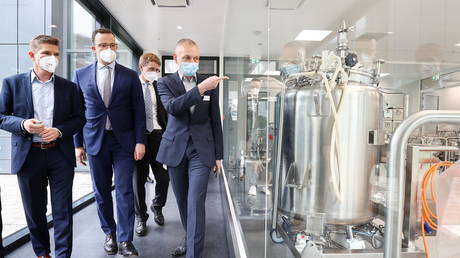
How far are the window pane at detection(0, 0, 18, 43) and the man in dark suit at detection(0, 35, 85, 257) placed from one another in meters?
0.93

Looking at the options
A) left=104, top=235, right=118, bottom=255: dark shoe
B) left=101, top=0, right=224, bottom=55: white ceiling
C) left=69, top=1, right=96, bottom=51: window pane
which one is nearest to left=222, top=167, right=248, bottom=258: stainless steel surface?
left=104, top=235, right=118, bottom=255: dark shoe

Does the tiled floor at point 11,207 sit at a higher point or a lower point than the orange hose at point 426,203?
lower

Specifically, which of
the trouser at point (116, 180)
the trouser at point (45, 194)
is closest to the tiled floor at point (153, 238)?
the trouser at point (116, 180)

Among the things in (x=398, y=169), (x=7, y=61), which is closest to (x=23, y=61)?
(x=7, y=61)

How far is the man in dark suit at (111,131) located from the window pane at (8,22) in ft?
2.99

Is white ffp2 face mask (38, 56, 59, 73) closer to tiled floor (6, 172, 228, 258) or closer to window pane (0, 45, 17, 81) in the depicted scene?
window pane (0, 45, 17, 81)

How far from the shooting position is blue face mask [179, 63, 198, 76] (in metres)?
1.82

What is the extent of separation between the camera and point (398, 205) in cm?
59

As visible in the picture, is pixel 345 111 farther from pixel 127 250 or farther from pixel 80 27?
pixel 80 27

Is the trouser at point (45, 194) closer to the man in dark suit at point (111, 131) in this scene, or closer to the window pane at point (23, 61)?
the man in dark suit at point (111, 131)

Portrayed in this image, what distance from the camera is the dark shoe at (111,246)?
204cm

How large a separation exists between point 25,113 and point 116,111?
50 cm

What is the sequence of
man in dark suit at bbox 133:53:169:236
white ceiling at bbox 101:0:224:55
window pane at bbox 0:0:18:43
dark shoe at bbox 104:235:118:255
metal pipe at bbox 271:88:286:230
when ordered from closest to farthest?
metal pipe at bbox 271:88:286:230
dark shoe at bbox 104:235:118:255
window pane at bbox 0:0:18:43
man in dark suit at bbox 133:53:169:236
white ceiling at bbox 101:0:224:55

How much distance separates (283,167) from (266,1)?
819mm
